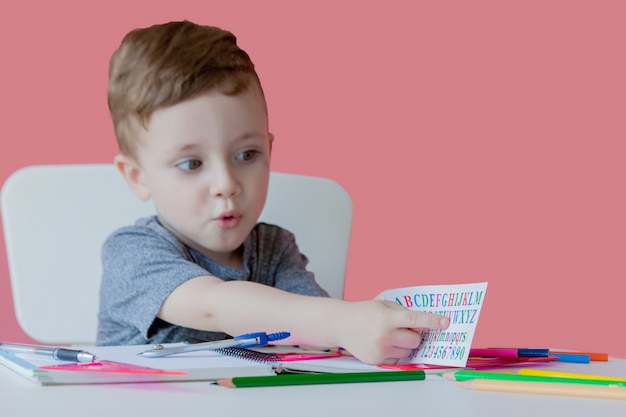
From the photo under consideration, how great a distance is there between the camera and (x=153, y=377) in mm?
828

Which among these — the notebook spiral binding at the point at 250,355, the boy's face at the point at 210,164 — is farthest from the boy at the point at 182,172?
the notebook spiral binding at the point at 250,355

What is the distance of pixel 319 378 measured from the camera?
32.7 inches

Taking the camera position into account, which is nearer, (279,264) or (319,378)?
(319,378)

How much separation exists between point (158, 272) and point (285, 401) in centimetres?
64

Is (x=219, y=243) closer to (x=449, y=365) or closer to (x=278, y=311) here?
(x=278, y=311)

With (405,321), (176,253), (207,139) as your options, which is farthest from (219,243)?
(405,321)

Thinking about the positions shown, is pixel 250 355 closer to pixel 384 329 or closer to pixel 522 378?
pixel 384 329

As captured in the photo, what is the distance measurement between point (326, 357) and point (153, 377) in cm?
27

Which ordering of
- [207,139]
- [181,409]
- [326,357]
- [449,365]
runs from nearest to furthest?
[181,409] → [449,365] → [326,357] → [207,139]

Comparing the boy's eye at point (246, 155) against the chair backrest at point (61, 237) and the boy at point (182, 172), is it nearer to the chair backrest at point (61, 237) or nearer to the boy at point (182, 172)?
the boy at point (182, 172)

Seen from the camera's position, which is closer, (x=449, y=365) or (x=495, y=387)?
(x=495, y=387)

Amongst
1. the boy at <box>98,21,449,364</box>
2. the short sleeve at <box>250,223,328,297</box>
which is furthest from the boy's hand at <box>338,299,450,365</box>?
the short sleeve at <box>250,223,328,297</box>

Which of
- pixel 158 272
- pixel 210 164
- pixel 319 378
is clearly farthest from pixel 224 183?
pixel 319 378

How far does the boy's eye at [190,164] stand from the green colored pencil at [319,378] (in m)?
0.60
